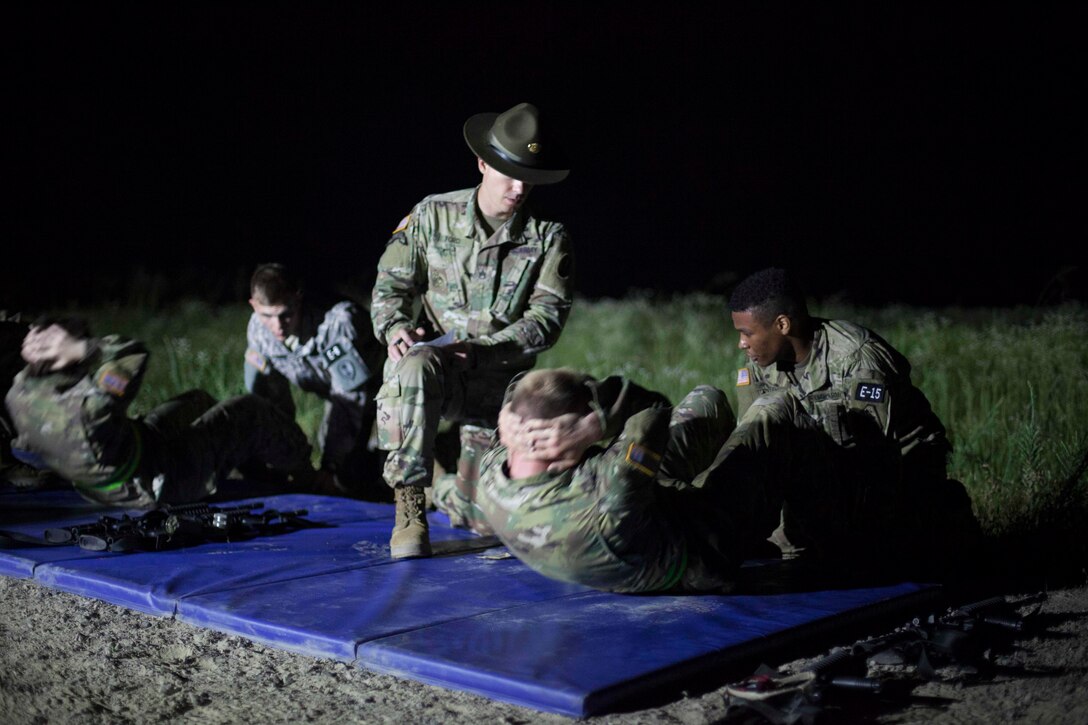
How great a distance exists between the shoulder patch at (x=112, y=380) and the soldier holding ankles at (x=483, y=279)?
101cm

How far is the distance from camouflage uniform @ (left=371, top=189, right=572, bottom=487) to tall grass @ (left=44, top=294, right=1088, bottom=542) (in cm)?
210

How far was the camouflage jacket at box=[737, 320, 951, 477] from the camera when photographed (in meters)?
4.12

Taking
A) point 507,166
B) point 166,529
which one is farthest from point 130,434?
point 507,166

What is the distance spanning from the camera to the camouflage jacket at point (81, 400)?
454 cm

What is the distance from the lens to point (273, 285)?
568 cm

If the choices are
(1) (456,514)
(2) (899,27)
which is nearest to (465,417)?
(1) (456,514)

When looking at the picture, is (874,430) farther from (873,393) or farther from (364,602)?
(364,602)

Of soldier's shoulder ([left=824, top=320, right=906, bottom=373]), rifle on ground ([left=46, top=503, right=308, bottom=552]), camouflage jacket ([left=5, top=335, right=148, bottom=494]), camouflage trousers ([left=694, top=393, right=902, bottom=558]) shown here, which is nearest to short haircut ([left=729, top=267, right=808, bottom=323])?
soldier's shoulder ([left=824, top=320, right=906, bottom=373])

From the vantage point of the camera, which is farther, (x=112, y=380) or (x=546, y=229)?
(x=546, y=229)

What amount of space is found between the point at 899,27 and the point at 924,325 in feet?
14.6

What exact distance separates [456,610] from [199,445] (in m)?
2.16

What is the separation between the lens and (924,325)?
7.58m

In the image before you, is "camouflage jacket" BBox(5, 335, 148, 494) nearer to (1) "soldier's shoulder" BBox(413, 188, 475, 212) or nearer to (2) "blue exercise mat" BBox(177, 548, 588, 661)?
(2) "blue exercise mat" BBox(177, 548, 588, 661)

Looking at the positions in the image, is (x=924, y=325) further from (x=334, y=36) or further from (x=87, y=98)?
(x=87, y=98)
